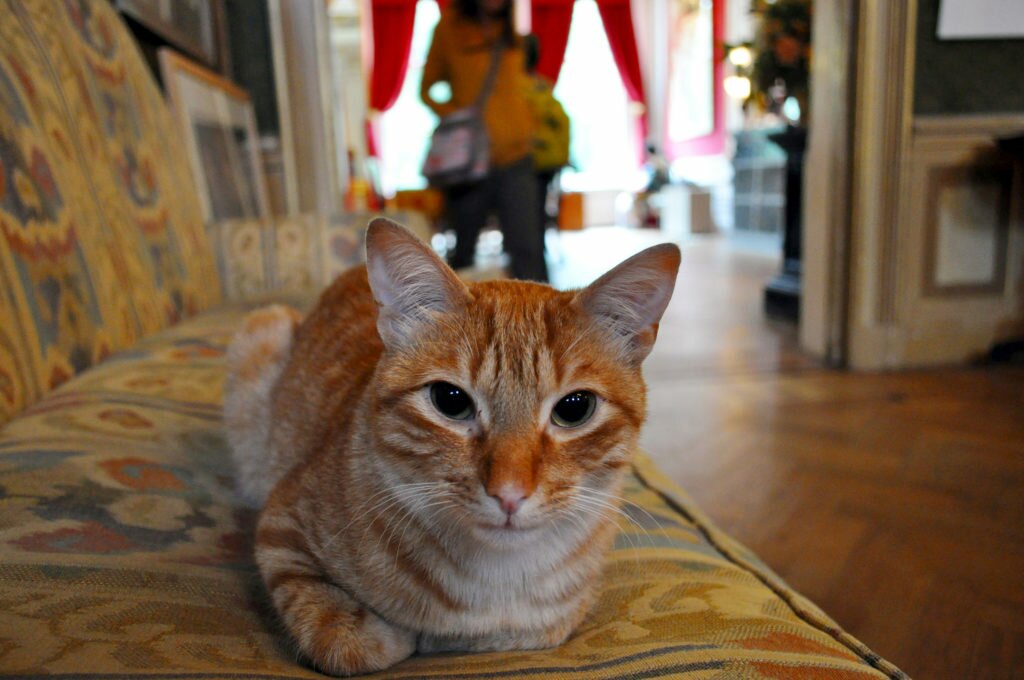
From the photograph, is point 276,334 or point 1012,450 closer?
point 276,334

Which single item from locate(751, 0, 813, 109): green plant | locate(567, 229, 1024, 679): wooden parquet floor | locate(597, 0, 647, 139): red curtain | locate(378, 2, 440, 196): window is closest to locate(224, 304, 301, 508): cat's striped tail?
locate(567, 229, 1024, 679): wooden parquet floor

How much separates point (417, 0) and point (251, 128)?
28.8 ft

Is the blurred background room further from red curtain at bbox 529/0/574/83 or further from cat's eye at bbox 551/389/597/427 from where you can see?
red curtain at bbox 529/0/574/83


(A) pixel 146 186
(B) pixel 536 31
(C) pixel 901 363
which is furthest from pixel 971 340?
(B) pixel 536 31

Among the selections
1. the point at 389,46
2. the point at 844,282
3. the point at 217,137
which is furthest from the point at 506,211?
the point at 389,46

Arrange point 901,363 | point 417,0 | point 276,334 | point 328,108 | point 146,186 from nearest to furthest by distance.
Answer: point 276,334, point 146,186, point 901,363, point 328,108, point 417,0

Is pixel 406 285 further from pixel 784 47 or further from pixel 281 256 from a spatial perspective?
pixel 784 47

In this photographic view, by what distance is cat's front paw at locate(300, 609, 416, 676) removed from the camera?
0.88m

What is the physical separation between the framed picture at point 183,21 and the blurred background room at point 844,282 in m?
0.02

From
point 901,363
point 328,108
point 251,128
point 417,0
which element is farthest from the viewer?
point 417,0

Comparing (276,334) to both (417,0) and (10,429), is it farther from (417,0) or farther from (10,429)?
(417,0)

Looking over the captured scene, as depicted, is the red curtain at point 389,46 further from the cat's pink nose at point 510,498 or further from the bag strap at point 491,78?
the cat's pink nose at point 510,498

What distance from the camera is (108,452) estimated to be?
1.17 m

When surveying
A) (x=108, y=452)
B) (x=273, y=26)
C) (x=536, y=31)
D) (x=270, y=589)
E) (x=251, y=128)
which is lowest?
(x=270, y=589)
